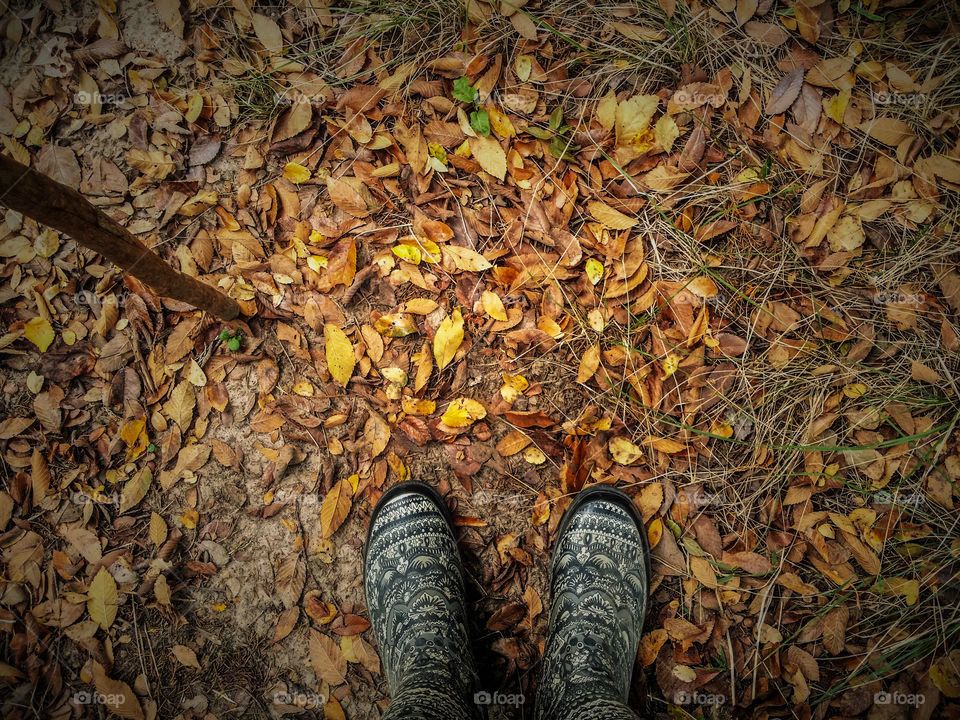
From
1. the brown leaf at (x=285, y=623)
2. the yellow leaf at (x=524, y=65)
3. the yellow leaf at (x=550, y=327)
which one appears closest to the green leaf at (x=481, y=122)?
the yellow leaf at (x=524, y=65)

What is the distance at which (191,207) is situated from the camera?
1854 millimetres

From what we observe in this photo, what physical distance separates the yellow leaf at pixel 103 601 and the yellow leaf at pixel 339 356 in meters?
1.06

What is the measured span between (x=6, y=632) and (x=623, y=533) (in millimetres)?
2196

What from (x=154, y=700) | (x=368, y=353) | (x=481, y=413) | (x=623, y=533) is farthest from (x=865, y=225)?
(x=154, y=700)

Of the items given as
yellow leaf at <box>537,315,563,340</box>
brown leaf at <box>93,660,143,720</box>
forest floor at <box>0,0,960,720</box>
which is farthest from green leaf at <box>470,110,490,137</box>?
brown leaf at <box>93,660,143,720</box>

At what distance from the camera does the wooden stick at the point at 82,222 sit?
93 cm

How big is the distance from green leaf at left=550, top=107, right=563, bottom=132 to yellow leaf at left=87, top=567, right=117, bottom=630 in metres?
2.26

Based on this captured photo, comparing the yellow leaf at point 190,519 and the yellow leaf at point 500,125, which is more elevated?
the yellow leaf at point 500,125

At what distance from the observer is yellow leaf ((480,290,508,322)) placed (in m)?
1.78

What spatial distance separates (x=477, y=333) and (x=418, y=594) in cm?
92

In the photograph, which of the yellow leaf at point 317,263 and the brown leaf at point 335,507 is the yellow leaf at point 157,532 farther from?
the yellow leaf at point 317,263

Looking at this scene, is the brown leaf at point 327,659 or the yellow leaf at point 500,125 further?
the yellow leaf at point 500,125

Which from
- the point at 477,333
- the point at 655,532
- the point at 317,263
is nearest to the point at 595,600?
the point at 655,532

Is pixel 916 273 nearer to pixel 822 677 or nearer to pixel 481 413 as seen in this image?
pixel 822 677
